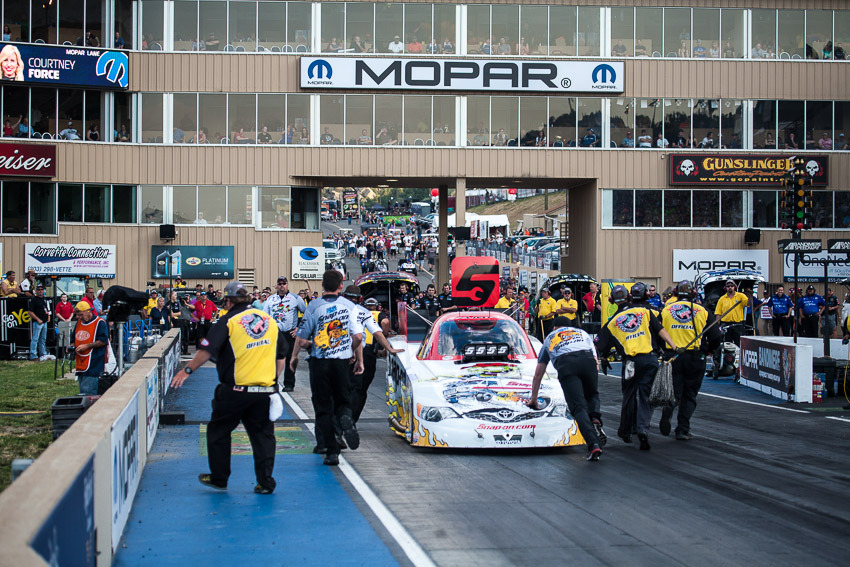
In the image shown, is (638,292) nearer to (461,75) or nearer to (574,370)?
(574,370)

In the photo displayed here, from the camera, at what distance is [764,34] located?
41.7 m

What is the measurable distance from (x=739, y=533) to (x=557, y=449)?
4.08m

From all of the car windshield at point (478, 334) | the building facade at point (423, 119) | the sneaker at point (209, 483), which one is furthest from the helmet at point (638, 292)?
the building facade at point (423, 119)

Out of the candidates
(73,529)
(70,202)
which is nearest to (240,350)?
(73,529)

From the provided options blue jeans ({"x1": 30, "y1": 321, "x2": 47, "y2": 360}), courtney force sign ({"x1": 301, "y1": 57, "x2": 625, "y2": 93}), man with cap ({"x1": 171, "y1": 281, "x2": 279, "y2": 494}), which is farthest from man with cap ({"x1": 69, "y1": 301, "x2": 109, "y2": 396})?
courtney force sign ({"x1": 301, "y1": 57, "x2": 625, "y2": 93})

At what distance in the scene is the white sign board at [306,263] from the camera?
1620 inches

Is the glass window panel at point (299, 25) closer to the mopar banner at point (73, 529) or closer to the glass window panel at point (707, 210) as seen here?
the glass window panel at point (707, 210)

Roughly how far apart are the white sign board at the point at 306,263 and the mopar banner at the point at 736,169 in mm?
14401

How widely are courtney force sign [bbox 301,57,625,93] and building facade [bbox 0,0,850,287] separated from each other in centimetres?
11

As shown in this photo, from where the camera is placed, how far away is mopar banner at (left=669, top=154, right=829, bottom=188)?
4103 cm

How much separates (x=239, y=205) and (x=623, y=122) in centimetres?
1548

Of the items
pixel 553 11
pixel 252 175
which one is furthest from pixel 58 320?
pixel 553 11

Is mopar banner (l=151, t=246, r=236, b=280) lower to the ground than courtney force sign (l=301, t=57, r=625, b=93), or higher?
lower

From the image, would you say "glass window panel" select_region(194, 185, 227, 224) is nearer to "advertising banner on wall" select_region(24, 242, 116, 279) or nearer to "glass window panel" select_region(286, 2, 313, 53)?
"advertising banner on wall" select_region(24, 242, 116, 279)
